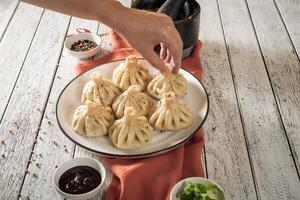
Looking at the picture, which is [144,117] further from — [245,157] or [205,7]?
[205,7]

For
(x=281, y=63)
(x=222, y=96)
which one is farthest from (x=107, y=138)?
(x=281, y=63)

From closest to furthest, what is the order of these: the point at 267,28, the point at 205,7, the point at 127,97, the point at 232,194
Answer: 1. the point at 232,194
2. the point at 127,97
3. the point at 267,28
4. the point at 205,7

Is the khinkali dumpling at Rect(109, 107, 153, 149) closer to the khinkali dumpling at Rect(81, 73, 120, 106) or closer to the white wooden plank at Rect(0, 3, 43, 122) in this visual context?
the khinkali dumpling at Rect(81, 73, 120, 106)

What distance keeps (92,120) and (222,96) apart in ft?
1.60

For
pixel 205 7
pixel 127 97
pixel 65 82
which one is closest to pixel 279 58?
pixel 205 7

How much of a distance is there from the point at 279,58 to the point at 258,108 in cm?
32

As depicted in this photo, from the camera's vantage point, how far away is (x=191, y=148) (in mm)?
1111

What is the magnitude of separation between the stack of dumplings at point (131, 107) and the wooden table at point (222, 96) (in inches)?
4.7

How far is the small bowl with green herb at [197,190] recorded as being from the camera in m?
0.90

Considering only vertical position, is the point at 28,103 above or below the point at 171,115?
below

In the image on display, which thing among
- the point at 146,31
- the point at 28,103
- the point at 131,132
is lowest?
the point at 28,103

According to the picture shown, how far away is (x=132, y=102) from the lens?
1158 mm

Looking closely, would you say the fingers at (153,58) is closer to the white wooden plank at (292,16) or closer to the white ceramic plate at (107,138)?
the white ceramic plate at (107,138)

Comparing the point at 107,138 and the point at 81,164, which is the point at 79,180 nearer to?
the point at 81,164
